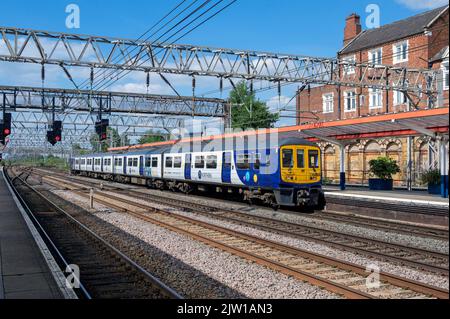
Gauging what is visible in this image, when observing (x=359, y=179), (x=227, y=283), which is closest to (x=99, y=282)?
(x=227, y=283)

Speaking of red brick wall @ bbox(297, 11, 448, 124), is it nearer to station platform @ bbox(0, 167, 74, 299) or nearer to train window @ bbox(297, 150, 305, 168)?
train window @ bbox(297, 150, 305, 168)

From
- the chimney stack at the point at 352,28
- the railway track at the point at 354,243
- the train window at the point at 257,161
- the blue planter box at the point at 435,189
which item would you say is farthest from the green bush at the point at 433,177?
the chimney stack at the point at 352,28

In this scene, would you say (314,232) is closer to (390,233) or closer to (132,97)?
(390,233)

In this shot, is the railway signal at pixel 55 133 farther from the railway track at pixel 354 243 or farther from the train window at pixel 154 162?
the railway track at pixel 354 243

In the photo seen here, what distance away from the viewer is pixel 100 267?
363 inches

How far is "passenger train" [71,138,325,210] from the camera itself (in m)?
17.7

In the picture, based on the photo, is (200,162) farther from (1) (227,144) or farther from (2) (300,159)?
(2) (300,159)

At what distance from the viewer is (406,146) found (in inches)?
1237

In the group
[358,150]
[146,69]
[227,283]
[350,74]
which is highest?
[350,74]

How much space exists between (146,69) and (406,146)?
1938cm

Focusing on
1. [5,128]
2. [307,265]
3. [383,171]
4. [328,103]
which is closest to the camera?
[307,265]

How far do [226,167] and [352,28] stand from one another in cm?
2878

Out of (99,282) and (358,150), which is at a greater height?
(358,150)

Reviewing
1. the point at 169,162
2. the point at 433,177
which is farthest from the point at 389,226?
the point at 169,162
